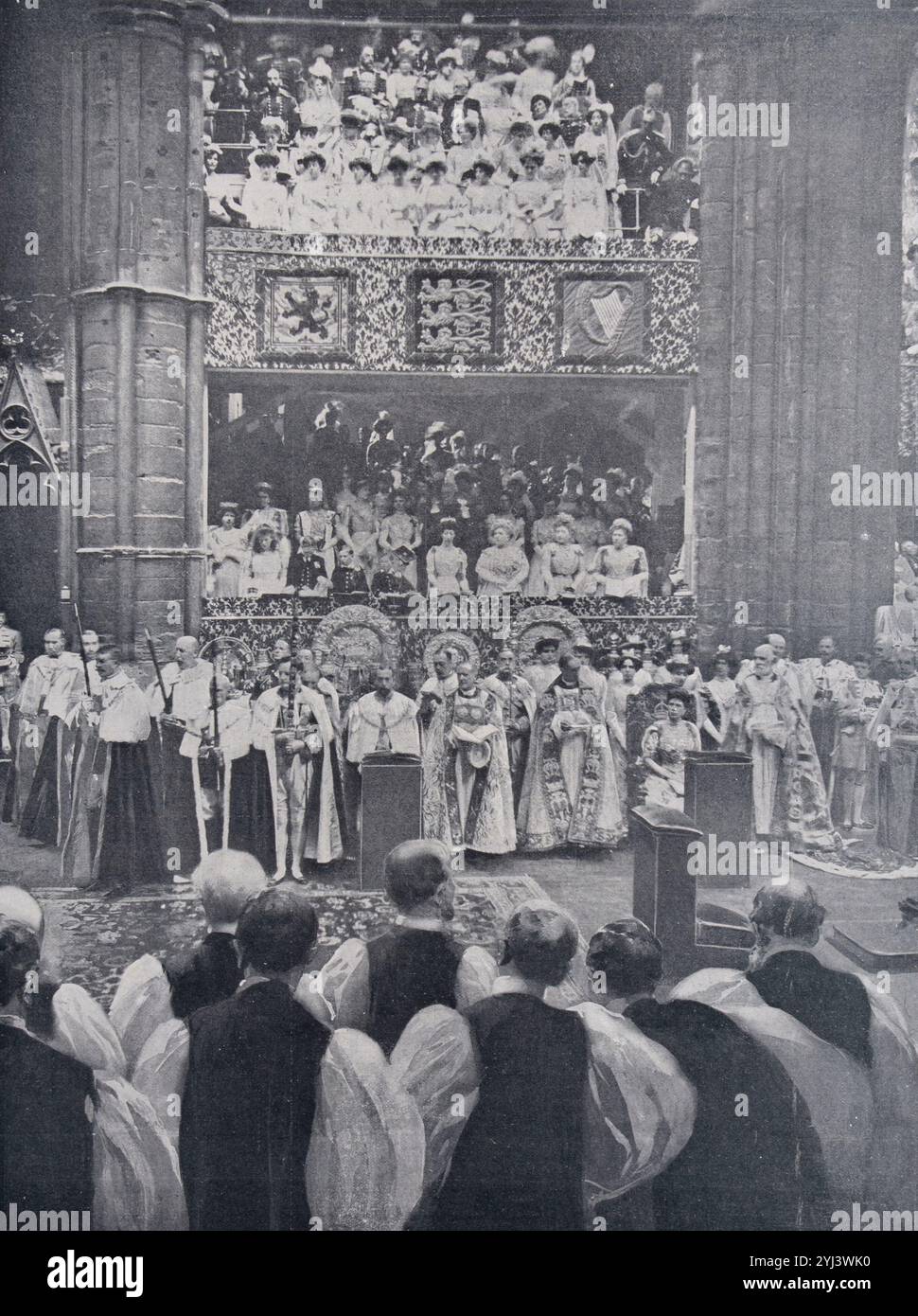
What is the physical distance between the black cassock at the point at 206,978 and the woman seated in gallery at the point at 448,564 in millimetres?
2310

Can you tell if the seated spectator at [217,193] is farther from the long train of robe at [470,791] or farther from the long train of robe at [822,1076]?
the long train of robe at [822,1076]

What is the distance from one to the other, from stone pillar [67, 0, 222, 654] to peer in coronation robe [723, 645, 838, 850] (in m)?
3.29

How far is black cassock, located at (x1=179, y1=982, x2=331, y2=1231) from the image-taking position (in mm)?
5457

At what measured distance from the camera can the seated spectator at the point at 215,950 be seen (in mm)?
5602

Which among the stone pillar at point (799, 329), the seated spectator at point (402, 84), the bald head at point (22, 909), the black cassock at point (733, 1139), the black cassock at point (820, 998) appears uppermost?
the seated spectator at point (402, 84)

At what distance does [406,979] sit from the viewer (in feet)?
18.3

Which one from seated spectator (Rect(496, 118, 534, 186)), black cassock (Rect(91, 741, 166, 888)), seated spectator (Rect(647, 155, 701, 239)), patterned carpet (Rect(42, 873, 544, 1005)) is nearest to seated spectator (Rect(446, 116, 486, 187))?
seated spectator (Rect(496, 118, 534, 186))

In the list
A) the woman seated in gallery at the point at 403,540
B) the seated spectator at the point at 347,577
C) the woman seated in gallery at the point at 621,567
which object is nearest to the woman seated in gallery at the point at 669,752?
the woman seated in gallery at the point at 621,567

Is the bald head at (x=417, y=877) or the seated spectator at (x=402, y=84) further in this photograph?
the seated spectator at (x=402, y=84)

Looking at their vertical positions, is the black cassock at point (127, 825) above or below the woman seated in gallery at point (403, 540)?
below

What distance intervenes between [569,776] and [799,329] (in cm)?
292

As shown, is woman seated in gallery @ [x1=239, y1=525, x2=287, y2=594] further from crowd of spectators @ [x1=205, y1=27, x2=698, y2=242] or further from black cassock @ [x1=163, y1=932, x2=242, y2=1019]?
black cassock @ [x1=163, y1=932, x2=242, y2=1019]

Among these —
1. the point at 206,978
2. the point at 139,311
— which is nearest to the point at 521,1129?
the point at 206,978
